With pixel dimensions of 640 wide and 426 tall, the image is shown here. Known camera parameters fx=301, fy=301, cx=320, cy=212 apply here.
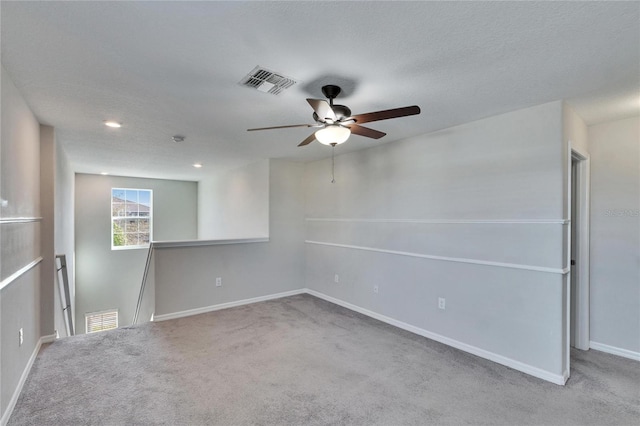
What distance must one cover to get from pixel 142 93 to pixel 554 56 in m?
2.92

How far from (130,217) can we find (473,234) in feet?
24.8

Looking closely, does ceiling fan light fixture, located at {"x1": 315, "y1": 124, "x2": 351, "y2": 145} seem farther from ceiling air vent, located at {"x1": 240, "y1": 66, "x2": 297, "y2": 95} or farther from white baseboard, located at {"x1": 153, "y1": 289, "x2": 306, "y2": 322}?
white baseboard, located at {"x1": 153, "y1": 289, "x2": 306, "y2": 322}

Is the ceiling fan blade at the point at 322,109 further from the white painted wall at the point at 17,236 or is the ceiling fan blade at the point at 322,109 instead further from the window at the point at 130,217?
the window at the point at 130,217

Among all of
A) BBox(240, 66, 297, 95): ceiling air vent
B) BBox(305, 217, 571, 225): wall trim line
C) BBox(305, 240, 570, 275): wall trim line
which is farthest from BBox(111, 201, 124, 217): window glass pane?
BBox(240, 66, 297, 95): ceiling air vent

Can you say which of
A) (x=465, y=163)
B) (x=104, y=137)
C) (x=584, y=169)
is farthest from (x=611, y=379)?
(x=104, y=137)

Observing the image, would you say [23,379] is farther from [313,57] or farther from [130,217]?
[130,217]

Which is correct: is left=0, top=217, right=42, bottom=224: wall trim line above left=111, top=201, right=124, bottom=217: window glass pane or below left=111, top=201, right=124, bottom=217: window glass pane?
below

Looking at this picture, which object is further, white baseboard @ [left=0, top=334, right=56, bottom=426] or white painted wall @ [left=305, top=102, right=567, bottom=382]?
white painted wall @ [left=305, top=102, right=567, bottom=382]

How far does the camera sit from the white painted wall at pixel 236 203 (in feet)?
17.2

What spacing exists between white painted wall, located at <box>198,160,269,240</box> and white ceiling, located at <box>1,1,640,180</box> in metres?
2.24

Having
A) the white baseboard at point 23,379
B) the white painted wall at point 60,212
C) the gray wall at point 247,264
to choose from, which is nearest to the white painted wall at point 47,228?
the white baseboard at point 23,379

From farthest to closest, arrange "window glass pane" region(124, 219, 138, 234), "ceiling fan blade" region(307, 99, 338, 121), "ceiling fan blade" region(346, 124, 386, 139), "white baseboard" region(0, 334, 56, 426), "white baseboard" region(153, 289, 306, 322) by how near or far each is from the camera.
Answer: "window glass pane" region(124, 219, 138, 234) < "white baseboard" region(153, 289, 306, 322) < "ceiling fan blade" region(346, 124, 386, 139) < "white baseboard" region(0, 334, 56, 426) < "ceiling fan blade" region(307, 99, 338, 121)

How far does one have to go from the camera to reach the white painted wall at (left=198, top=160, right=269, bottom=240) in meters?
5.25

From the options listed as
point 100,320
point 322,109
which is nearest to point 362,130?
point 322,109
